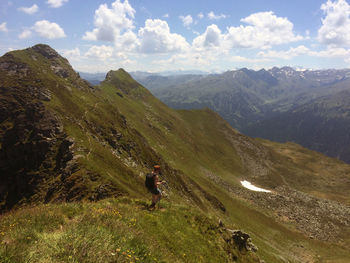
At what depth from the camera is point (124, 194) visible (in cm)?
2491

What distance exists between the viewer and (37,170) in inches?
1218

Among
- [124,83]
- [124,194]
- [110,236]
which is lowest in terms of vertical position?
[124,194]

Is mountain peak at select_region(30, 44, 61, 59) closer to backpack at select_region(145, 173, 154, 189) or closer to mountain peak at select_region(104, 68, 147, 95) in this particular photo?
mountain peak at select_region(104, 68, 147, 95)

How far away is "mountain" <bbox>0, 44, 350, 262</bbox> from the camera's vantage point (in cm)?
979

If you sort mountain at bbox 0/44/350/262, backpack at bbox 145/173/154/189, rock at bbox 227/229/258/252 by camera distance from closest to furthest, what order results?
mountain at bbox 0/44/350/262 → backpack at bbox 145/173/154/189 → rock at bbox 227/229/258/252

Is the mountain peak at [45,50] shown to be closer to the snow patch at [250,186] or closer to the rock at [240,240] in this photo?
the snow patch at [250,186]

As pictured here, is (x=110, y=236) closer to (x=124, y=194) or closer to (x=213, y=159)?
(x=124, y=194)

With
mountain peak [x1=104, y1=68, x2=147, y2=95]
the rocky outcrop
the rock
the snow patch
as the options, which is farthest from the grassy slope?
the rocky outcrop

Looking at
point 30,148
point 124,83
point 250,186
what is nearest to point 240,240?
point 30,148

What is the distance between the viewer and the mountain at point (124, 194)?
32.1ft

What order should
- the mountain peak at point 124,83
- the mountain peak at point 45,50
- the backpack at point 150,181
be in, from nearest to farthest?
the backpack at point 150,181 → the mountain peak at point 45,50 → the mountain peak at point 124,83

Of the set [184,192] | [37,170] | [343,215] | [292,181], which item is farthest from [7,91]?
[292,181]

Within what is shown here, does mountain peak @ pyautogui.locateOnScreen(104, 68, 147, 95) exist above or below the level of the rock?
above

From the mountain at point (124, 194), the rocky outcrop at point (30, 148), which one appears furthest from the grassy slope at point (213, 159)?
the rocky outcrop at point (30, 148)
